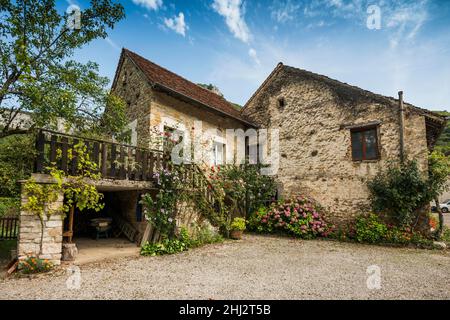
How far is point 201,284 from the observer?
3.97 meters

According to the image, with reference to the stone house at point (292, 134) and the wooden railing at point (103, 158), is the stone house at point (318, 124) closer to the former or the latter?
the stone house at point (292, 134)

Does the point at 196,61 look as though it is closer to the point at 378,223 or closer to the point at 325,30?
the point at 325,30

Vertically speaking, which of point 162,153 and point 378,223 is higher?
point 162,153

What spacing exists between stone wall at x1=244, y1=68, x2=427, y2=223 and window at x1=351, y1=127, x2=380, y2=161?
0.66 feet

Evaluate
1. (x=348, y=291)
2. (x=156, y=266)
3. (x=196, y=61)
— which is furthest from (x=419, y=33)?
(x=156, y=266)

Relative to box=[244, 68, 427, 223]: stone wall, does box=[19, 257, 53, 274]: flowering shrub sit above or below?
below

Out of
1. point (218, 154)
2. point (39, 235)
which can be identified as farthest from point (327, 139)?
point (39, 235)

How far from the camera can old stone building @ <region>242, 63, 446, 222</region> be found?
796 cm

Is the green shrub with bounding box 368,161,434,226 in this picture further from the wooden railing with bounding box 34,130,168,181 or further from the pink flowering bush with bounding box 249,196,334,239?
the wooden railing with bounding box 34,130,168,181

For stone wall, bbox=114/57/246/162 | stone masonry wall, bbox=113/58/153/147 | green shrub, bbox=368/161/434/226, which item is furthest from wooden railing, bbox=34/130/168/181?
green shrub, bbox=368/161/434/226

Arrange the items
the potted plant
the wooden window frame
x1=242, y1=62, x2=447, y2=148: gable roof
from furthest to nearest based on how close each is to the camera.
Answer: the wooden window frame, the potted plant, x1=242, y1=62, x2=447, y2=148: gable roof

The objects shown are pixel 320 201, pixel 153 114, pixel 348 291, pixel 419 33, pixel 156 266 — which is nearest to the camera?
pixel 348 291

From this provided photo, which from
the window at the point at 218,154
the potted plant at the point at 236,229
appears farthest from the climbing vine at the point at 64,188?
the window at the point at 218,154

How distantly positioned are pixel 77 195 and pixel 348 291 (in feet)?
17.6
